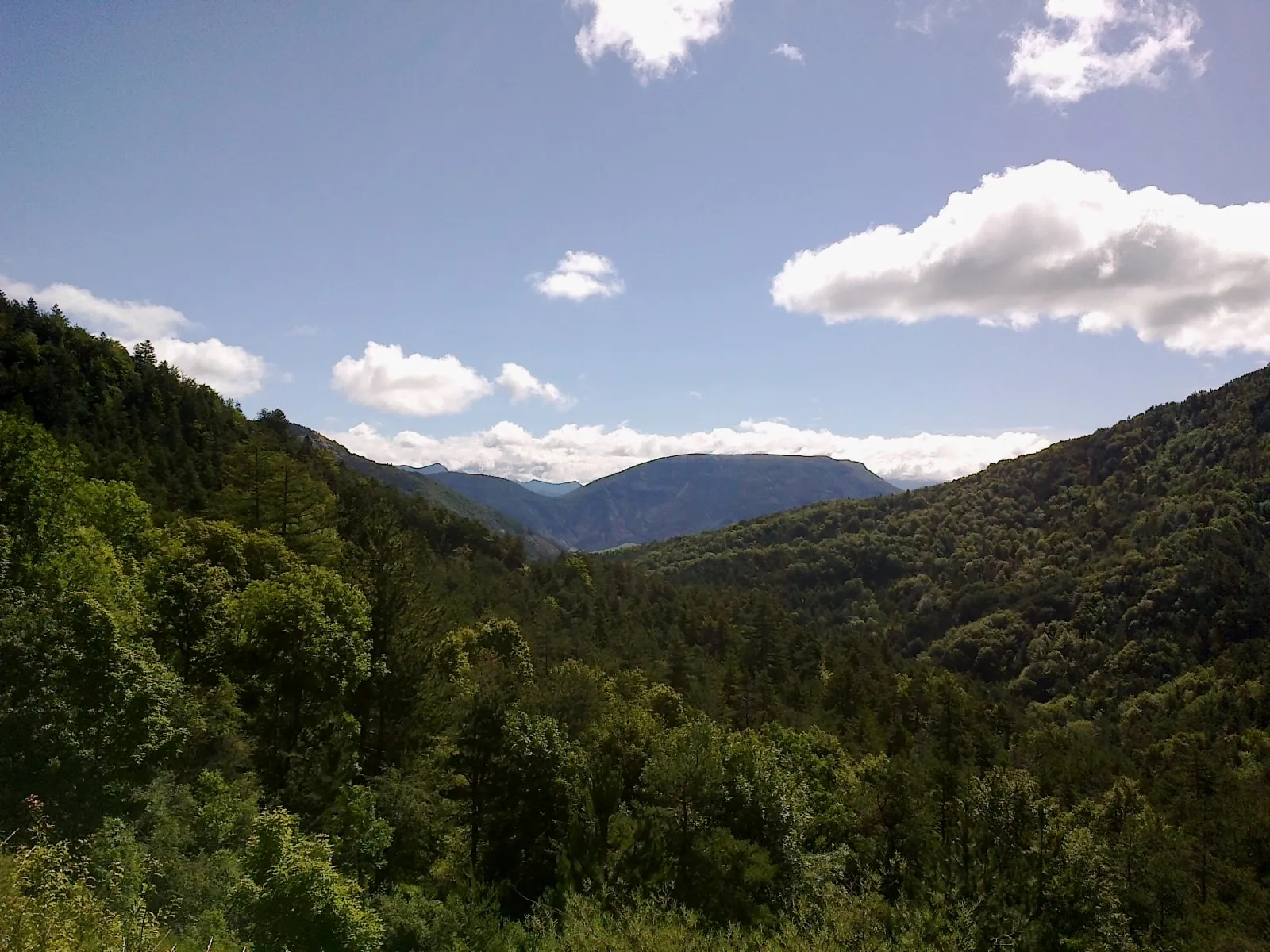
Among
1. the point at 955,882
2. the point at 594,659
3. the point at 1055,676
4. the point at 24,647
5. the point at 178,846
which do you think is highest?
the point at 24,647

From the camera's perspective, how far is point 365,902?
61.8 feet

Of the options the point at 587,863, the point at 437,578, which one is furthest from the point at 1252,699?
the point at 587,863

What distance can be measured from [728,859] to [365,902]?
13.4 meters

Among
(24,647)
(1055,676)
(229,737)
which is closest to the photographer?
(24,647)

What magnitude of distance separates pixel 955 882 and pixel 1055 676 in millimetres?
166633

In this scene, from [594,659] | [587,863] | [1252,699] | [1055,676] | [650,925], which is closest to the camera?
[650,925]

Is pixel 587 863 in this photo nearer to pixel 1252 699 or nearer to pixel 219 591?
pixel 219 591

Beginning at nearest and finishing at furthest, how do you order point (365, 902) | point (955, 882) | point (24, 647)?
1. point (24, 647)
2. point (365, 902)
3. point (955, 882)

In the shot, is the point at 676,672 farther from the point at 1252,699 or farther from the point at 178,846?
the point at 1252,699

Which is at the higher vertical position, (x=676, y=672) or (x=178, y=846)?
(x=178, y=846)

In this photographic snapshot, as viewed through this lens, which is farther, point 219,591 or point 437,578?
point 437,578

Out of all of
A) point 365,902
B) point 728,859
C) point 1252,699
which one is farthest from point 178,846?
point 1252,699

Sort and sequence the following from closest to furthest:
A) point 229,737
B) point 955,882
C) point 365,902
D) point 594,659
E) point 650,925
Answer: point 365,902, point 650,925, point 229,737, point 955,882, point 594,659

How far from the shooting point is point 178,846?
16.6 metres
